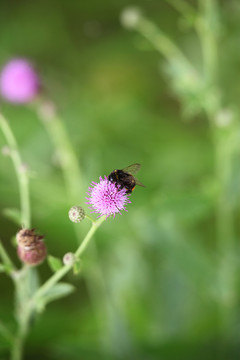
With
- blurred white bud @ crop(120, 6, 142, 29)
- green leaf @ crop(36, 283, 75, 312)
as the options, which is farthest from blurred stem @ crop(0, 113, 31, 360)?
blurred white bud @ crop(120, 6, 142, 29)

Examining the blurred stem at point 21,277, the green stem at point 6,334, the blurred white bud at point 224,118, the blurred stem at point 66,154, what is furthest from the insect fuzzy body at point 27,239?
the blurred white bud at point 224,118

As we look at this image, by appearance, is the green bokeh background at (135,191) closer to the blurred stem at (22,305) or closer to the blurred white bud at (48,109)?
the blurred stem at (22,305)

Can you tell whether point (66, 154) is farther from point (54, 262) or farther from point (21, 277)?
point (54, 262)

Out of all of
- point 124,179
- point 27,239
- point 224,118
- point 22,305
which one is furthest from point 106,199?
point 224,118

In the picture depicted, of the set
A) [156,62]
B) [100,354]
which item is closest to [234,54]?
[156,62]

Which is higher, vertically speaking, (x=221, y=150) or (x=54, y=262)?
(x=221, y=150)

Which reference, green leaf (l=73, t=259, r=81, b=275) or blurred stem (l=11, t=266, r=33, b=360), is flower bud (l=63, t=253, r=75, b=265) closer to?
green leaf (l=73, t=259, r=81, b=275)

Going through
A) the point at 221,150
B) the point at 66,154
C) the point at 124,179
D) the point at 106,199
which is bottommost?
the point at 106,199
